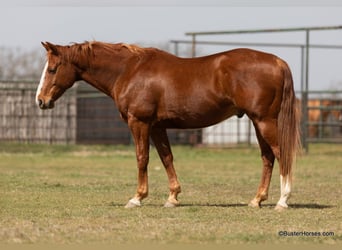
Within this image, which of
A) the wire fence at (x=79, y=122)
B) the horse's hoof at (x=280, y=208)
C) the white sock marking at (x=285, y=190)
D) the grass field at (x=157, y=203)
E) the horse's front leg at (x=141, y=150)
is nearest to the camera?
the grass field at (x=157, y=203)


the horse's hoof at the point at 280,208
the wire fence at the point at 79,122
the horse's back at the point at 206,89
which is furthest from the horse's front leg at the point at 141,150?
the wire fence at the point at 79,122

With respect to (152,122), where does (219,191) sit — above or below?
below

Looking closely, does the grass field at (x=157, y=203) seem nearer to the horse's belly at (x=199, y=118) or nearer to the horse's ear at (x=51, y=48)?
the horse's belly at (x=199, y=118)

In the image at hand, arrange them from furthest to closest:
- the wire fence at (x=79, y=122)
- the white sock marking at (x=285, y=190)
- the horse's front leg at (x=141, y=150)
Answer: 1. the wire fence at (x=79, y=122)
2. the horse's front leg at (x=141, y=150)
3. the white sock marking at (x=285, y=190)

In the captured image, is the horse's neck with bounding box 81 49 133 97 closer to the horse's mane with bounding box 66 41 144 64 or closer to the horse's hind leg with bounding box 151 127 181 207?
the horse's mane with bounding box 66 41 144 64

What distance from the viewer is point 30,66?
47750 millimetres

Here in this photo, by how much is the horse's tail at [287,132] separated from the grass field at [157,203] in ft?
1.84

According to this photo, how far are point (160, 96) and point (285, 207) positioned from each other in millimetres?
2070

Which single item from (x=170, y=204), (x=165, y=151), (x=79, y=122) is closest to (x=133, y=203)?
(x=170, y=204)

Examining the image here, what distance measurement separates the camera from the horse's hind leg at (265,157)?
32.7 feet

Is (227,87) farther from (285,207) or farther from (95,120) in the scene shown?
(95,120)

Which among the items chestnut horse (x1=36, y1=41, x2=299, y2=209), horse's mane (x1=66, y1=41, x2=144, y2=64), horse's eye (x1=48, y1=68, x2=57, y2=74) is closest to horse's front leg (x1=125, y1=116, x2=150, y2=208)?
chestnut horse (x1=36, y1=41, x2=299, y2=209)

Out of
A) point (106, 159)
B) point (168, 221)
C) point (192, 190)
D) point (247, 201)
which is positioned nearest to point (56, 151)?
point (106, 159)

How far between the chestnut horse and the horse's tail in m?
0.01
